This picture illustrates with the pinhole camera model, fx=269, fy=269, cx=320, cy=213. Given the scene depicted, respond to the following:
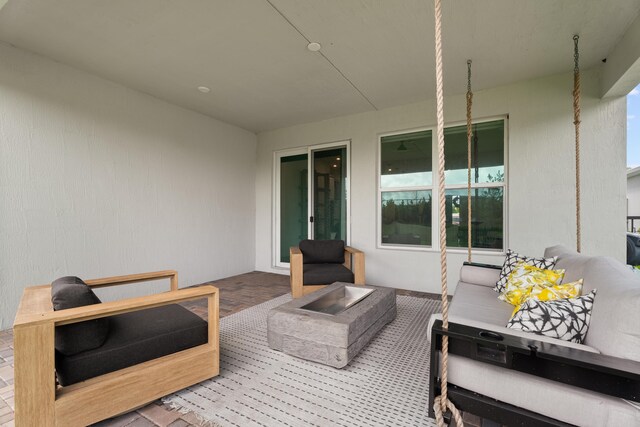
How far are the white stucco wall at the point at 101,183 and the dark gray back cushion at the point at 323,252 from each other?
1.69 metres

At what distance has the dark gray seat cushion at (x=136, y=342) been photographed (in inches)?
54.0

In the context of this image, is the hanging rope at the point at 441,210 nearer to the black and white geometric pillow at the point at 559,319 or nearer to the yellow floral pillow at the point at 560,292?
the black and white geometric pillow at the point at 559,319

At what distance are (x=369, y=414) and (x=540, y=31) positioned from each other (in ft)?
11.0

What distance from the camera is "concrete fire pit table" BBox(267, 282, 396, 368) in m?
1.90

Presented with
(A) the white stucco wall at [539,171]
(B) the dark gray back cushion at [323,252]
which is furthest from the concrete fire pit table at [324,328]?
(A) the white stucco wall at [539,171]

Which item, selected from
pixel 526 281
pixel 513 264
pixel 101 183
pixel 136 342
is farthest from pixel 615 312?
pixel 101 183

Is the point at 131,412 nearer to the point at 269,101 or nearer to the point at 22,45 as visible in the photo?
the point at 22,45

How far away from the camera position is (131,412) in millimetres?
1523

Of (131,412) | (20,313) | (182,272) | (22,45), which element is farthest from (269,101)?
(131,412)

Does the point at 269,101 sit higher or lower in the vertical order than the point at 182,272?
higher

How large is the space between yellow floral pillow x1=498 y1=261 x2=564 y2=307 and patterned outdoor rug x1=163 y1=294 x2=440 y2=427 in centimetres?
77

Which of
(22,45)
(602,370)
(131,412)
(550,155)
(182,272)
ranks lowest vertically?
(131,412)

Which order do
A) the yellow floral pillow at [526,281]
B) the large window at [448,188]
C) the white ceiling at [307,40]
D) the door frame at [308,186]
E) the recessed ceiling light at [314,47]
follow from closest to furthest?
the yellow floral pillow at [526,281] → the white ceiling at [307,40] → the recessed ceiling light at [314,47] → the large window at [448,188] → the door frame at [308,186]

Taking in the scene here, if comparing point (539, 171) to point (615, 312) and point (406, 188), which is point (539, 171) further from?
point (615, 312)
